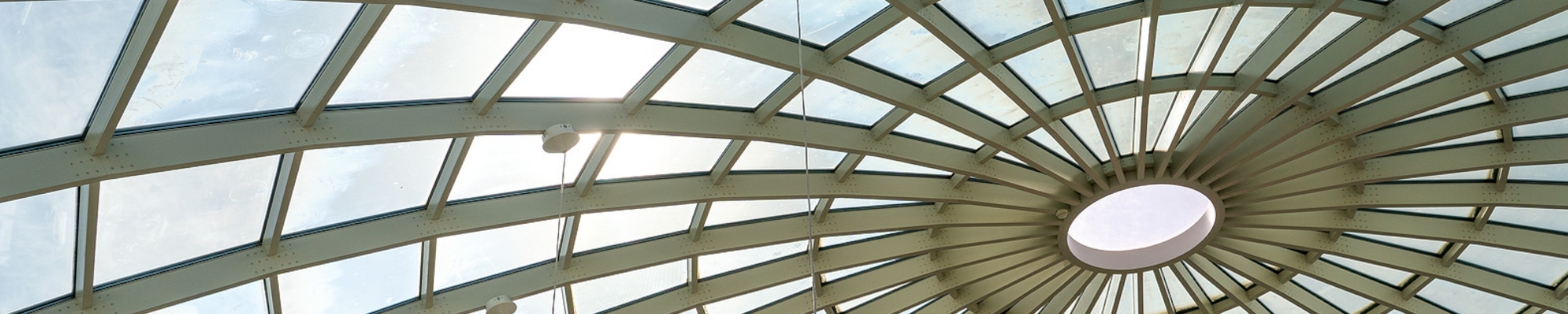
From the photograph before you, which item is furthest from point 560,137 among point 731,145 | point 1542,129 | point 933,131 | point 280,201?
point 1542,129

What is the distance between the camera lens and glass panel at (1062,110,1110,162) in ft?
76.6

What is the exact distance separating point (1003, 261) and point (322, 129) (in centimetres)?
1850

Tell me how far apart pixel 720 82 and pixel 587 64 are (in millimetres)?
2600

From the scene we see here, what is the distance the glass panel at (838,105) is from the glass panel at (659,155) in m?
1.91

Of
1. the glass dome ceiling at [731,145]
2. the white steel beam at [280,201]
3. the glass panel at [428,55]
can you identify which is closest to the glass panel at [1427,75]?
the glass dome ceiling at [731,145]

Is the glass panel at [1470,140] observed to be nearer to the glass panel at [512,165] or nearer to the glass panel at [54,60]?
the glass panel at [512,165]

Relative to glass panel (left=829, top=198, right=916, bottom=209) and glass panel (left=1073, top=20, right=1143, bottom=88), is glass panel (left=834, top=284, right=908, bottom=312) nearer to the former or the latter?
glass panel (left=829, top=198, right=916, bottom=209)

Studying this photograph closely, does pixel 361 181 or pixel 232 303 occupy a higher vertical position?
pixel 361 181

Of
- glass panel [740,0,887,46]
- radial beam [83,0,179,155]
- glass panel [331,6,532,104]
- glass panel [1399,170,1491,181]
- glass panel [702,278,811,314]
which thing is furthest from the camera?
glass panel [702,278,811,314]

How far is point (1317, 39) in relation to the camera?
20.5 metres

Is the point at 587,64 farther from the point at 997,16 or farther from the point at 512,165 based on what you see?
the point at 997,16

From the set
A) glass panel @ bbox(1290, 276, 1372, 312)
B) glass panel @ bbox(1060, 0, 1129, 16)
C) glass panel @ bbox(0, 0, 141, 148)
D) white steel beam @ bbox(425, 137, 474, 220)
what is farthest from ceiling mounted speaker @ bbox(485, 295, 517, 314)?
glass panel @ bbox(1290, 276, 1372, 312)

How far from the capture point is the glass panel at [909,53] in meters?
19.0

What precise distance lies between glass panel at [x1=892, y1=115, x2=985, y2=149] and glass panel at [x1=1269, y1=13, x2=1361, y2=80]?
5833 millimetres
